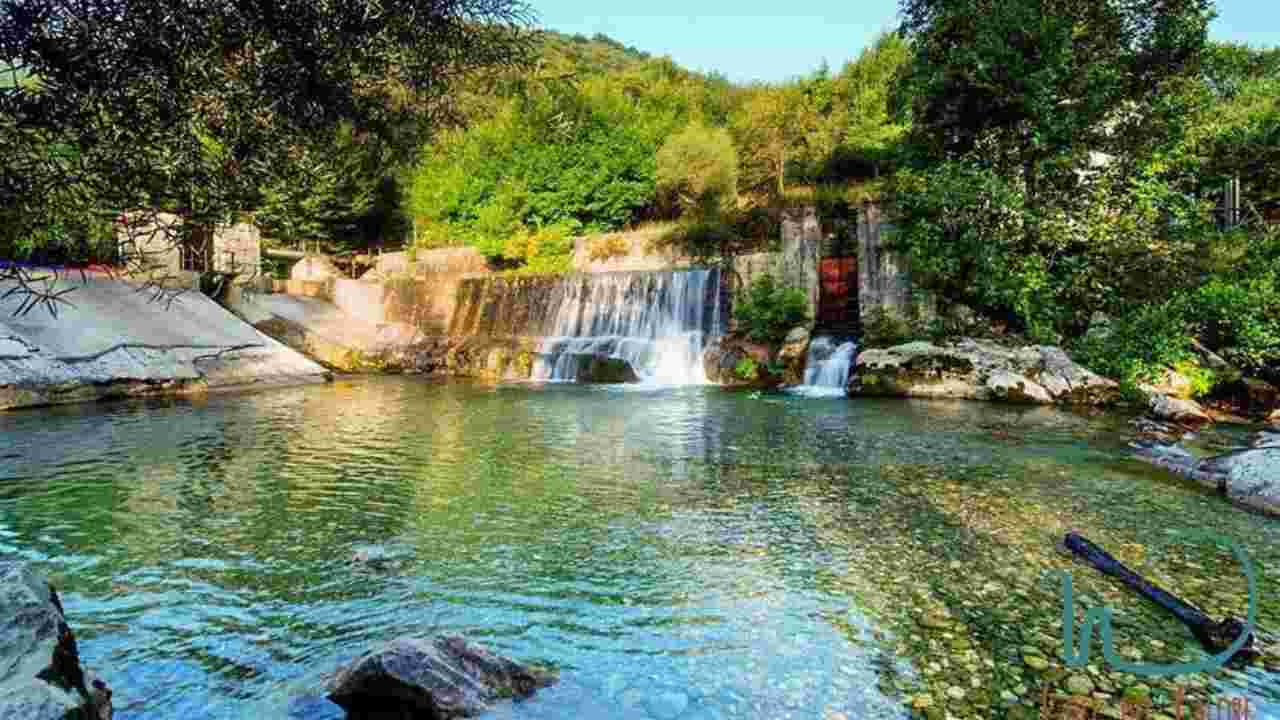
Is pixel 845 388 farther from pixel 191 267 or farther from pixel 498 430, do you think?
pixel 191 267

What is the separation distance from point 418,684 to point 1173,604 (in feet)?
15.0

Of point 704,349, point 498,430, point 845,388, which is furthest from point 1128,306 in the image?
point 498,430

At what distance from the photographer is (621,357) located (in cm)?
2219

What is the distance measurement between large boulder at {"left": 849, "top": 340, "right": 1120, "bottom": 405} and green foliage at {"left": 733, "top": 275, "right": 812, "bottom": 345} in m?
3.22

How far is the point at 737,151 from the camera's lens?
35.0 meters

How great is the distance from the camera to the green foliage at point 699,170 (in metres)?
31.7

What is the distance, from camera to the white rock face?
611 inches

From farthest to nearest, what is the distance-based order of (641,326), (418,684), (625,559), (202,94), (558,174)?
(558,174) → (641,326) → (625,559) → (202,94) → (418,684)

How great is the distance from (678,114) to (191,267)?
966 inches

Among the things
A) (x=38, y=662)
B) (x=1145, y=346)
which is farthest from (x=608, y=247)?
(x=38, y=662)

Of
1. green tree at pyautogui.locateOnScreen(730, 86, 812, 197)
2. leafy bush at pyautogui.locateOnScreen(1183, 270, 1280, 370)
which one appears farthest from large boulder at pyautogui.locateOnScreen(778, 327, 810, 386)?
green tree at pyautogui.locateOnScreen(730, 86, 812, 197)

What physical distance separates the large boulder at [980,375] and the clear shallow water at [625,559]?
14.4ft

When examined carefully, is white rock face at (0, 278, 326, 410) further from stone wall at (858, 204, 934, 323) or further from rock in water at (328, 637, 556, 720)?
stone wall at (858, 204, 934, 323)

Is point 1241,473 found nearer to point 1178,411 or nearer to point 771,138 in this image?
point 1178,411
